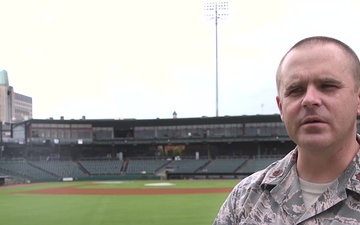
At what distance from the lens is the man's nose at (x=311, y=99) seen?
1.94 metres

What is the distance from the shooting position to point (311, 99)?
6.37ft

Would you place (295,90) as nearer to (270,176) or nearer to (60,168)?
(270,176)

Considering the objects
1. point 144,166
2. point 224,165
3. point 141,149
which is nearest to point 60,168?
point 144,166

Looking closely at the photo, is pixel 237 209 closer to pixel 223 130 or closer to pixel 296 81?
pixel 296 81

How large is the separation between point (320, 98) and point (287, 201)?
530mm

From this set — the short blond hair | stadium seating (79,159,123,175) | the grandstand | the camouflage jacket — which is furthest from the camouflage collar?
stadium seating (79,159,123,175)

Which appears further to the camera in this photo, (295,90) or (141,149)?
(141,149)

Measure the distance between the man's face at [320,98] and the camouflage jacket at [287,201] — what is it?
0.70 feet

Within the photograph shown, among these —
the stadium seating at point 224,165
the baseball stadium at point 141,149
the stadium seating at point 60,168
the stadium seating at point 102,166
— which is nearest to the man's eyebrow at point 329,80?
the baseball stadium at point 141,149

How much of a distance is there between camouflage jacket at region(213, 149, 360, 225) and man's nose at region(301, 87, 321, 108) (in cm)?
37

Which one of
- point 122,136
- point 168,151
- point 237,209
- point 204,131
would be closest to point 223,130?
point 204,131

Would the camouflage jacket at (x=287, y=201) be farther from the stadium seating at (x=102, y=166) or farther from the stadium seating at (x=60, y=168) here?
the stadium seating at (x=102, y=166)

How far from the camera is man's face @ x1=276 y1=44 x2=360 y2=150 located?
1.96 meters

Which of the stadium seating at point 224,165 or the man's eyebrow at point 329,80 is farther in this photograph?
the stadium seating at point 224,165
